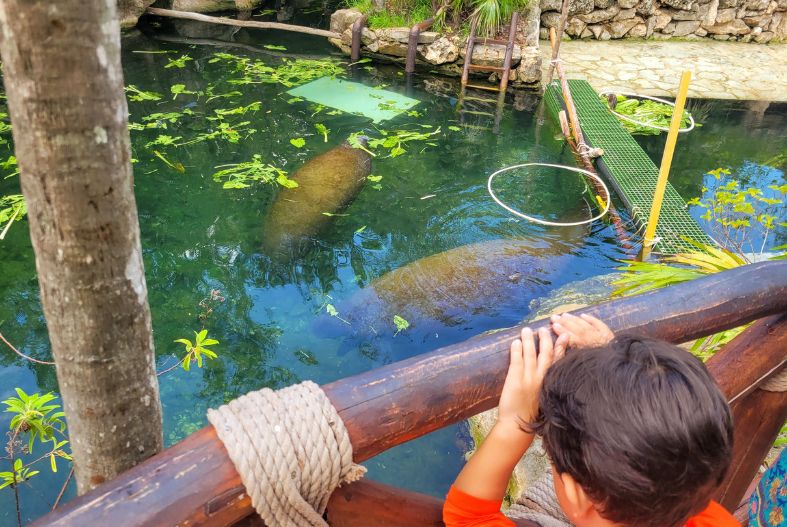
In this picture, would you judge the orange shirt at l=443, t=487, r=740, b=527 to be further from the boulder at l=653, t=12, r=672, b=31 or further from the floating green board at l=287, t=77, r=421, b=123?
the boulder at l=653, t=12, r=672, b=31

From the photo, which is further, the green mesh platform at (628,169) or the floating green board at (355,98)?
the floating green board at (355,98)

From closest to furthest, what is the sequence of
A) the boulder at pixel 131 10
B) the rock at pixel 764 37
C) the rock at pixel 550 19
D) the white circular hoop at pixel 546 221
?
the white circular hoop at pixel 546 221 → the boulder at pixel 131 10 → the rock at pixel 550 19 → the rock at pixel 764 37

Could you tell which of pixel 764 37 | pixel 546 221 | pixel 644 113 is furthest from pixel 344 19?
pixel 764 37

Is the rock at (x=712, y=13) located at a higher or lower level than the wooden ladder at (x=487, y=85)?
higher

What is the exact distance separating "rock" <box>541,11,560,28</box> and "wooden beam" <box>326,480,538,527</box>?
11333 millimetres

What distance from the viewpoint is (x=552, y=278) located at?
17.9ft

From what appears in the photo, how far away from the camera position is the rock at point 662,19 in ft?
38.4

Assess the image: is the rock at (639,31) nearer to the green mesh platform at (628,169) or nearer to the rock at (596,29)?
the rock at (596,29)

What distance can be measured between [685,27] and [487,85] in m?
5.14

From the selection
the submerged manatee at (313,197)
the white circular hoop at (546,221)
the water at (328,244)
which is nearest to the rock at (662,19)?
the water at (328,244)

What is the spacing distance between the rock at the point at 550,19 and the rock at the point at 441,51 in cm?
253

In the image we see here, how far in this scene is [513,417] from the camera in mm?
1173

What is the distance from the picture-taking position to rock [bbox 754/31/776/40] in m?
12.1

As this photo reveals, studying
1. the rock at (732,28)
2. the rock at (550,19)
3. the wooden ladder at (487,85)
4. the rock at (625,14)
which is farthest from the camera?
the rock at (732,28)
